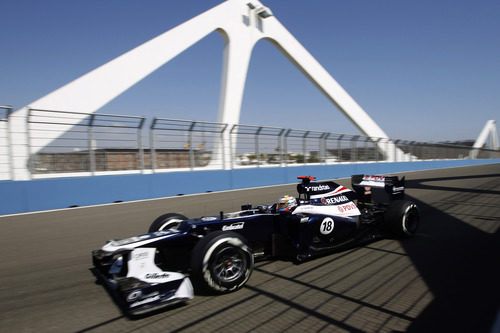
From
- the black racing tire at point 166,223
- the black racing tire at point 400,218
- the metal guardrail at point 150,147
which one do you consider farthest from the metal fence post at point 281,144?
the black racing tire at point 166,223

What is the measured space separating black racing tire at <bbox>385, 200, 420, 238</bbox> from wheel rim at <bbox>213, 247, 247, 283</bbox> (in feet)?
9.72

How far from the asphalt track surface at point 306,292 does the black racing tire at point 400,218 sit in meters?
0.16

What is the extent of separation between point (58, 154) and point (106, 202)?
69.1 inches

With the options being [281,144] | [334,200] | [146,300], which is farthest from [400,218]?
[281,144]

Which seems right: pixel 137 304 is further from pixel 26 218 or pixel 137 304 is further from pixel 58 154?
pixel 58 154

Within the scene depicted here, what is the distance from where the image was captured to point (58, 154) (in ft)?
28.0

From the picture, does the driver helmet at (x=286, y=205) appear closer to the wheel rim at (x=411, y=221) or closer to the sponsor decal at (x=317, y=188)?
the sponsor decal at (x=317, y=188)

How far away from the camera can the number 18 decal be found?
4336mm

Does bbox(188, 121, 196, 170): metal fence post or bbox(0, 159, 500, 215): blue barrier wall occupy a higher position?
bbox(188, 121, 196, 170): metal fence post

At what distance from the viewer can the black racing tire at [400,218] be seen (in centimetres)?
514

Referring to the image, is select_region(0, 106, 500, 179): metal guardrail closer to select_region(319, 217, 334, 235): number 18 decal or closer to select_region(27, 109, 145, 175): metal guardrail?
select_region(27, 109, 145, 175): metal guardrail

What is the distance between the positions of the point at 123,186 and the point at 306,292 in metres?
7.56

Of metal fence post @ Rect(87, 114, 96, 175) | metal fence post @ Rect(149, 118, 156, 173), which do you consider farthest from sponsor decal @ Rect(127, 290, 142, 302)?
metal fence post @ Rect(149, 118, 156, 173)

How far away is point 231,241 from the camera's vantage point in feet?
10.7
